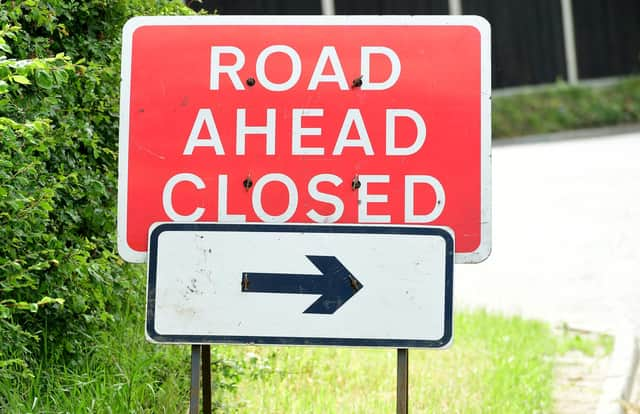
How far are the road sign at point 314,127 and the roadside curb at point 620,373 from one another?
2.17 metres

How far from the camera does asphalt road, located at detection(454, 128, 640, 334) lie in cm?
888

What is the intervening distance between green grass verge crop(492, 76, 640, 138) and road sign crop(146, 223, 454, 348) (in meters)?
22.3

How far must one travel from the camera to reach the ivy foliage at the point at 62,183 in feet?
13.5

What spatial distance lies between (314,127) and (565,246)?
825 cm

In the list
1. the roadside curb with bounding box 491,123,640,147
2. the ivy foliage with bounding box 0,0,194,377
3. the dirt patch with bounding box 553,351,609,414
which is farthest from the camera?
the roadside curb with bounding box 491,123,640,147

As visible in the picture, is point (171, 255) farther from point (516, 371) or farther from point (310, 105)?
point (516, 371)

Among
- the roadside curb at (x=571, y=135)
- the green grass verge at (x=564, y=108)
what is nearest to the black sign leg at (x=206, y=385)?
the roadside curb at (x=571, y=135)

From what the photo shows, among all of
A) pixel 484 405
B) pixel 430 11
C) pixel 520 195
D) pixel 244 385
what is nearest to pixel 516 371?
pixel 484 405

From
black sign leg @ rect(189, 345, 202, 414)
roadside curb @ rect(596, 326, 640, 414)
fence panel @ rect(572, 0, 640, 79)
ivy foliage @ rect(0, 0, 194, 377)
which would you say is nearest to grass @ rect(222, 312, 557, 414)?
roadside curb @ rect(596, 326, 640, 414)

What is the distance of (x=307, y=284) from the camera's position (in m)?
3.39

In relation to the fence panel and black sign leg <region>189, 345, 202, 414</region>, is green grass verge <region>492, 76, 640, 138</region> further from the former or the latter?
black sign leg <region>189, 345, 202, 414</region>

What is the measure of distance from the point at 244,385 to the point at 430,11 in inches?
857

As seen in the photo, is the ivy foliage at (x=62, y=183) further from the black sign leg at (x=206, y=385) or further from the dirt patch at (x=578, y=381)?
the dirt patch at (x=578, y=381)

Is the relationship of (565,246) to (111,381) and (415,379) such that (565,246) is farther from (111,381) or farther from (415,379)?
(111,381)
